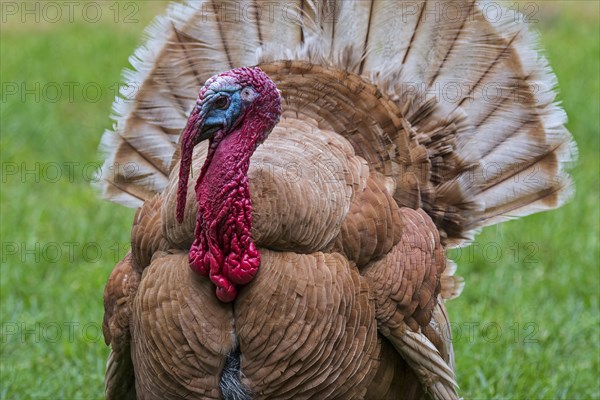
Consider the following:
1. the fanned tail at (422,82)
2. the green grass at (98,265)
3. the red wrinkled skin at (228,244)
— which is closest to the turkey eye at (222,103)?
the red wrinkled skin at (228,244)

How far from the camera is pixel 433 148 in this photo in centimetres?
476

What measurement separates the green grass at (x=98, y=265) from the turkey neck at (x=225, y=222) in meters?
2.18

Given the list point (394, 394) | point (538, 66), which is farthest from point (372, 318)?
point (538, 66)

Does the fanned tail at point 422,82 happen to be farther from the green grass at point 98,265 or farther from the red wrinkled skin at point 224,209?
the green grass at point 98,265

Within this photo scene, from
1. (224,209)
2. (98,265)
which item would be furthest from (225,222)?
(98,265)

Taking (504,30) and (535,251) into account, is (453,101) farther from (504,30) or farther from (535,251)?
(535,251)

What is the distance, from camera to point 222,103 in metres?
3.68

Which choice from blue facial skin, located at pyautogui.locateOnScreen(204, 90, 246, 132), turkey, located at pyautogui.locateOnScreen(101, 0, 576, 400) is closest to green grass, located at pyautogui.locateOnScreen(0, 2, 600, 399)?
turkey, located at pyautogui.locateOnScreen(101, 0, 576, 400)

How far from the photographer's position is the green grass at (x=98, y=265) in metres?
5.75

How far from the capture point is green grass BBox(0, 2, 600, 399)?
5.75 meters

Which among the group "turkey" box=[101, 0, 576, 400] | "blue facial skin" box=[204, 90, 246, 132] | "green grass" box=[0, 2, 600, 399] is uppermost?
"blue facial skin" box=[204, 90, 246, 132]

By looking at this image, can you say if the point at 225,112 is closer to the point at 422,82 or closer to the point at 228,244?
the point at 228,244

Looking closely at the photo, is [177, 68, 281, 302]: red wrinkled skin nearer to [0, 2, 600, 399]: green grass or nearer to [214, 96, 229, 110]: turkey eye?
[214, 96, 229, 110]: turkey eye

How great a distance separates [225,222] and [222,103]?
17.2 inches
